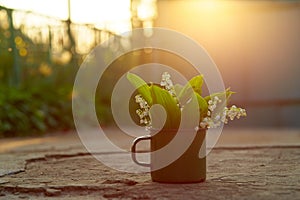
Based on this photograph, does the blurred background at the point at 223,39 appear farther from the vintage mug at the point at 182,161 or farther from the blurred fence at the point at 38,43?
the vintage mug at the point at 182,161

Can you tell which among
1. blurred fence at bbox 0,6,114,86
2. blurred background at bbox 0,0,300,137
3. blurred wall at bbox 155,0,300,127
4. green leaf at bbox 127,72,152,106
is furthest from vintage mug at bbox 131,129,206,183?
blurred wall at bbox 155,0,300,127

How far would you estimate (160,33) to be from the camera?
10.3m

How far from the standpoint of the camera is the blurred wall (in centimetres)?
1039

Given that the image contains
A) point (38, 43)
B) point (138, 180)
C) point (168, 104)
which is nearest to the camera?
point (168, 104)

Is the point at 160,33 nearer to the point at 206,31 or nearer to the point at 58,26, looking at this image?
the point at 206,31

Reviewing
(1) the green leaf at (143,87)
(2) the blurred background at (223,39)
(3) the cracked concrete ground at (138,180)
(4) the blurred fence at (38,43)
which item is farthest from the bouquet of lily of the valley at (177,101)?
(2) the blurred background at (223,39)

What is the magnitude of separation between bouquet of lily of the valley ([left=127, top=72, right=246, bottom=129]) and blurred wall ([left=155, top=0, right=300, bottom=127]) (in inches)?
296

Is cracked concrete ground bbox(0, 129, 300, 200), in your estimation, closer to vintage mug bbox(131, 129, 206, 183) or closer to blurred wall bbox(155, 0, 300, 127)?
vintage mug bbox(131, 129, 206, 183)

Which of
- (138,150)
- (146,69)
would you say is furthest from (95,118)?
(138,150)

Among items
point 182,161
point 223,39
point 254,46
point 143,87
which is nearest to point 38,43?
point 223,39

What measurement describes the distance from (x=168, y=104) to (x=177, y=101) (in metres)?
0.06

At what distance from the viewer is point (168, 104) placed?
293 cm

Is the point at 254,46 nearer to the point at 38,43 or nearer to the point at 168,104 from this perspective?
the point at 38,43

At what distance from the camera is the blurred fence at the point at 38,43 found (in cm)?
893
